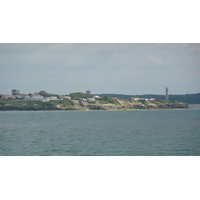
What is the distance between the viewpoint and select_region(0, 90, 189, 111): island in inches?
2509

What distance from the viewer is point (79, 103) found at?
74938 mm

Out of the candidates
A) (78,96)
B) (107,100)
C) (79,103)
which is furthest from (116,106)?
(78,96)

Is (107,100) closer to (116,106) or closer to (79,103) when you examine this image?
(116,106)

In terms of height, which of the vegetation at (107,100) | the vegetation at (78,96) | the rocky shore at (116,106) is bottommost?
the rocky shore at (116,106)

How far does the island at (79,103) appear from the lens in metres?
63.7

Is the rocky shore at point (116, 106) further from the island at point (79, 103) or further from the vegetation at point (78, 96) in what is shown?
the vegetation at point (78, 96)

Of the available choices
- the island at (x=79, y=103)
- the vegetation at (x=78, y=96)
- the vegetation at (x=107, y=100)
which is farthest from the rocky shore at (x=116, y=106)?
the vegetation at (x=78, y=96)

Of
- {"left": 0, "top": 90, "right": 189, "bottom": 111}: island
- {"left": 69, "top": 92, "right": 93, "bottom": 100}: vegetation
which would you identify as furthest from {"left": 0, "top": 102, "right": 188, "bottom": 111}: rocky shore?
{"left": 69, "top": 92, "right": 93, "bottom": 100}: vegetation

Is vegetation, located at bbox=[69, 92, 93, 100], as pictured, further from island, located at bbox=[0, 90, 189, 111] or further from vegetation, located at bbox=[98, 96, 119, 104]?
vegetation, located at bbox=[98, 96, 119, 104]

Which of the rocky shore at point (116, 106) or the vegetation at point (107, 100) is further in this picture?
the vegetation at point (107, 100)

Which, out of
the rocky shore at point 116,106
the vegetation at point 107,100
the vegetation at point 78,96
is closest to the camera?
the rocky shore at point 116,106
